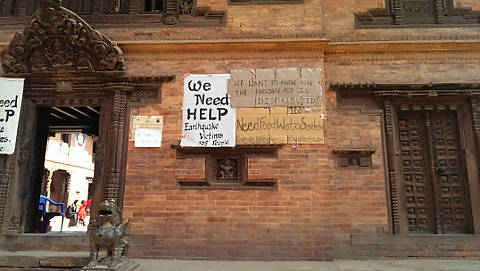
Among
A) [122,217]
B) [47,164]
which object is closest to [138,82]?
[122,217]

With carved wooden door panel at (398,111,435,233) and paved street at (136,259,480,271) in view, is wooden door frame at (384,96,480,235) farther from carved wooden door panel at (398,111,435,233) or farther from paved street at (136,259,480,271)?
paved street at (136,259,480,271)

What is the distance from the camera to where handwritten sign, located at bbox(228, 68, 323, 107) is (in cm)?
738

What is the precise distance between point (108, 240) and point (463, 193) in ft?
23.8

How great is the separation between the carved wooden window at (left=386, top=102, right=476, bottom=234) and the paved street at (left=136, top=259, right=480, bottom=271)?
2.96 ft

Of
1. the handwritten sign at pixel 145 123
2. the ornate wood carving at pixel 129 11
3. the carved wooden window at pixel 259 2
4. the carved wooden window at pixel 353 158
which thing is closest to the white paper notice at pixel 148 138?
the handwritten sign at pixel 145 123

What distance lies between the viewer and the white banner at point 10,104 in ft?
25.1

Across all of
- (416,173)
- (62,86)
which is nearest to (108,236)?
(62,86)

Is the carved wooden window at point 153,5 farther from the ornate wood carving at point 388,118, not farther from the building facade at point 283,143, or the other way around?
the ornate wood carving at point 388,118

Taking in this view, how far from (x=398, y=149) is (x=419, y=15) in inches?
133

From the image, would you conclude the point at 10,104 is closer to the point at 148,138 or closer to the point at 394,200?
the point at 148,138

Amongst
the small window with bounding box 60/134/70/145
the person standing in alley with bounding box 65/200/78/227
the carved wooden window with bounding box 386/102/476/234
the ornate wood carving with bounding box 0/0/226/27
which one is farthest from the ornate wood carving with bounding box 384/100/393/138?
the small window with bounding box 60/134/70/145

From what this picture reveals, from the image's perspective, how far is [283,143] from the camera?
715cm

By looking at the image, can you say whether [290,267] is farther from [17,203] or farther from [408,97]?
[17,203]

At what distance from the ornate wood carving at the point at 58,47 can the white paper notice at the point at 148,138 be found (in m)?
1.54
